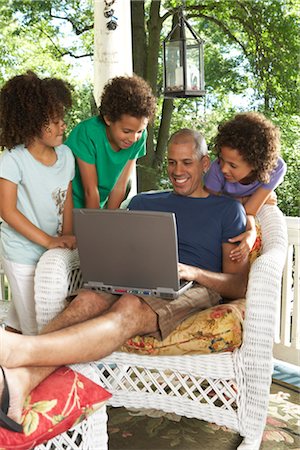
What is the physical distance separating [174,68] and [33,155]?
1.21 m

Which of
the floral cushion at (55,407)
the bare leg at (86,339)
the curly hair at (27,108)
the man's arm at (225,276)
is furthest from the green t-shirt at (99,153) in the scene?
the floral cushion at (55,407)

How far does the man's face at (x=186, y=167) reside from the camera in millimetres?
2543

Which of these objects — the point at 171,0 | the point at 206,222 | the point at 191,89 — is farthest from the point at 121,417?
A: the point at 171,0

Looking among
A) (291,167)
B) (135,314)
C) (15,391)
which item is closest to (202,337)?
(135,314)

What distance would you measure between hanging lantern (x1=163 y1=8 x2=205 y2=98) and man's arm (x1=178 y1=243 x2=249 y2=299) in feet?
4.01

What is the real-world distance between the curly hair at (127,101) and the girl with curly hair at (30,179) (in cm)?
17

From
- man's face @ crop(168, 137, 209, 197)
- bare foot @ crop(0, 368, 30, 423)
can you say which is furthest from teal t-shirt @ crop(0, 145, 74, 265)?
bare foot @ crop(0, 368, 30, 423)

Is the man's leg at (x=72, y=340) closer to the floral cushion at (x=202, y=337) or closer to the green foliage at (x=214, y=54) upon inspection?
the floral cushion at (x=202, y=337)

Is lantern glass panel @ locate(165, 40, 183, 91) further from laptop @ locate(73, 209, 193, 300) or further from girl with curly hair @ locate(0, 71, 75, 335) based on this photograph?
laptop @ locate(73, 209, 193, 300)

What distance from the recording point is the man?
1860 millimetres

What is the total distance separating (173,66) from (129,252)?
158 cm

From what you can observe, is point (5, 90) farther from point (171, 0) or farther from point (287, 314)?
point (171, 0)

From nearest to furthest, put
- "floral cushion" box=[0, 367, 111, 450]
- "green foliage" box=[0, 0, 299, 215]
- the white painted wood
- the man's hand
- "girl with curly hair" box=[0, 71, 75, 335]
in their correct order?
"floral cushion" box=[0, 367, 111, 450]
the man's hand
"girl with curly hair" box=[0, 71, 75, 335]
the white painted wood
"green foliage" box=[0, 0, 299, 215]

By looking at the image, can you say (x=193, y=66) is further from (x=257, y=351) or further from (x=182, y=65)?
(x=257, y=351)
